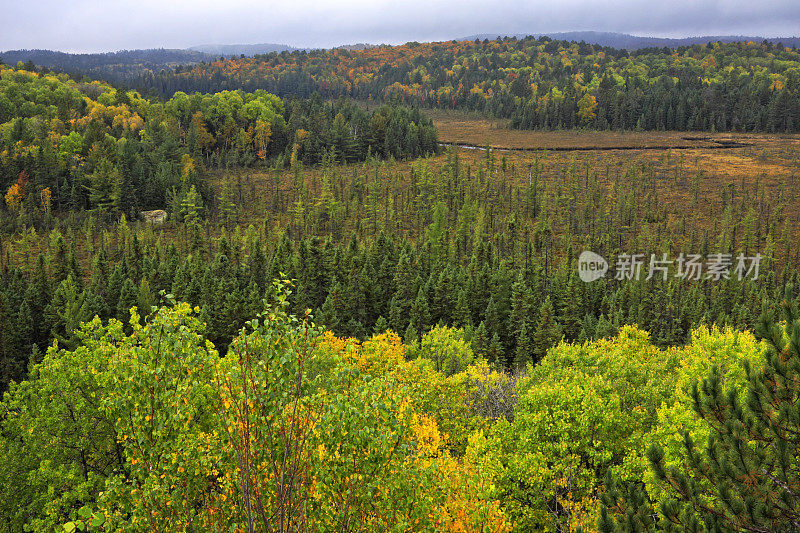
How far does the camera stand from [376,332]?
63.0 meters

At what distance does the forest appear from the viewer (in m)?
11.1

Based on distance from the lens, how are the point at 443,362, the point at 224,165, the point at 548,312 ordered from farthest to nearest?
the point at 224,165
the point at 548,312
the point at 443,362

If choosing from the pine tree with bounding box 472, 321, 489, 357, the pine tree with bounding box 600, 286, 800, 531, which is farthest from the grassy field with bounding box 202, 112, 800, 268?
the pine tree with bounding box 600, 286, 800, 531

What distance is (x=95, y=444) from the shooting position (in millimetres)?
23812

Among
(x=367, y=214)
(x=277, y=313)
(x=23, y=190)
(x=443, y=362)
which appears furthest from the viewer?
(x=23, y=190)

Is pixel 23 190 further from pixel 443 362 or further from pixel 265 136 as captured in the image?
pixel 443 362

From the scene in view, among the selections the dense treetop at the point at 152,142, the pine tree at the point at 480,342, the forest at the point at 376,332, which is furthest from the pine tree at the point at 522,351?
the dense treetop at the point at 152,142

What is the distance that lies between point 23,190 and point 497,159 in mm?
134933

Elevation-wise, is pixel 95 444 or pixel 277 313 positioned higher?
pixel 277 313

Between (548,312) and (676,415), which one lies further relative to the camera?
(548,312)

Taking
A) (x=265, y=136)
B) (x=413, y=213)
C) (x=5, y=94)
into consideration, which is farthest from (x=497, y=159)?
(x=5, y=94)

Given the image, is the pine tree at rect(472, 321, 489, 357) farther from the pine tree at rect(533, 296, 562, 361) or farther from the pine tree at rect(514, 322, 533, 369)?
the pine tree at rect(533, 296, 562, 361)

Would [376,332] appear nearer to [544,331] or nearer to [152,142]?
[544,331]

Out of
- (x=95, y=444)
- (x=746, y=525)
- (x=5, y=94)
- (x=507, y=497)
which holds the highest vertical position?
(x=5, y=94)
